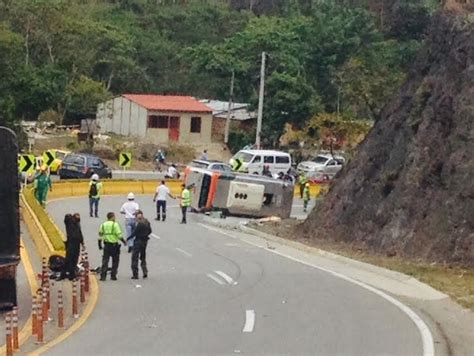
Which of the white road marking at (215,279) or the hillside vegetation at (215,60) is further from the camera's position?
the hillside vegetation at (215,60)

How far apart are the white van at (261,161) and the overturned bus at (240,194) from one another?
18.9 metres

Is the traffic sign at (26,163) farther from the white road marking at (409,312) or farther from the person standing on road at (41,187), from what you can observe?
the white road marking at (409,312)

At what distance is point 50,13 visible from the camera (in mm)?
81750

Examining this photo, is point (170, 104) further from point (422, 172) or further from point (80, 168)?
point (422, 172)

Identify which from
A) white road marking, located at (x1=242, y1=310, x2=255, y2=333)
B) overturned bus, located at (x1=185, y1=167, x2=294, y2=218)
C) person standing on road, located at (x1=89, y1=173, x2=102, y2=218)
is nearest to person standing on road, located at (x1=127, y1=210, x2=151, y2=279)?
white road marking, located at (x1=242, y1=310, x2=255, y2=333)

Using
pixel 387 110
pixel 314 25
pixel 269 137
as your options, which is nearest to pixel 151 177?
pixel 269 137

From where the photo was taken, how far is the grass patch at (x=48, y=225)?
2877cm

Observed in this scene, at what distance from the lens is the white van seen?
69375 mm

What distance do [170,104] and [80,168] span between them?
2273cm

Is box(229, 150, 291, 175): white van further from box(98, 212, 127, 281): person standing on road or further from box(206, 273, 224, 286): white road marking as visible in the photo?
box(98, 212, 127, 281): person standing on road

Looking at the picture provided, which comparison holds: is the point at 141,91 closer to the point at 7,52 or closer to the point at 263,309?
the point at 7,52

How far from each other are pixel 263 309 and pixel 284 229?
21308mm

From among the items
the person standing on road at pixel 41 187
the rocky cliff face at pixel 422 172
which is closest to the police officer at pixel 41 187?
the person standing on road at pixel 41 187

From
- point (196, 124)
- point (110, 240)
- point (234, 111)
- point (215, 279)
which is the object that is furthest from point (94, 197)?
point (234, 111)
